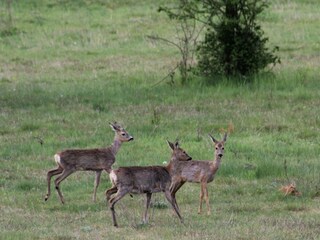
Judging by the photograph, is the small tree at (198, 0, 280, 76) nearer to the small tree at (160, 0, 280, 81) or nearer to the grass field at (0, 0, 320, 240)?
the small tree at (160, 0, 280, 81)

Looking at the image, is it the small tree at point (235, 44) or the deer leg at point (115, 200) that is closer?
the deer leg at point (115, 200)

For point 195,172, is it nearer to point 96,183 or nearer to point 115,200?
point 96,183

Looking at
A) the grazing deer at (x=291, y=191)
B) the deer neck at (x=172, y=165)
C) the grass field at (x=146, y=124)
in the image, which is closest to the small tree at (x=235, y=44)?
the grass field at (x=146, y=124)

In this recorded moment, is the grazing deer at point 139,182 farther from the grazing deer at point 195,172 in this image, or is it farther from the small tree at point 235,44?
the small tree at point 235,44

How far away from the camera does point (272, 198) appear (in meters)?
13.5

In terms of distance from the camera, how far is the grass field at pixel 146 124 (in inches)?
477

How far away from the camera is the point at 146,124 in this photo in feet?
60.2

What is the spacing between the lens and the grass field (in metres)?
12.1

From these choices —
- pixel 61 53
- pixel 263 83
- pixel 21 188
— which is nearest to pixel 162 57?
pixel 61 53

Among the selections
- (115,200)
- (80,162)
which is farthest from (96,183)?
(115,200)

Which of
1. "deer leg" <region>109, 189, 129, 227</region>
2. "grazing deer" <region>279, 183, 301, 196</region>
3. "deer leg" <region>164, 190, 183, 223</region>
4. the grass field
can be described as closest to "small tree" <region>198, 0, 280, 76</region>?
the grass field

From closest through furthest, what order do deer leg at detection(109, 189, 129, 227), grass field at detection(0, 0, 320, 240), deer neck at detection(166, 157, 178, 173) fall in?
deer leg at detection(109, 189, 129, 227), grass field at detection(0, 0, 320, 240), deer neck at detection(166, 157, 178, 173)

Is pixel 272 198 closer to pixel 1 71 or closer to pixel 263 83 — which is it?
pixel 263 83

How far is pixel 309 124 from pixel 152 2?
19.1 meters
